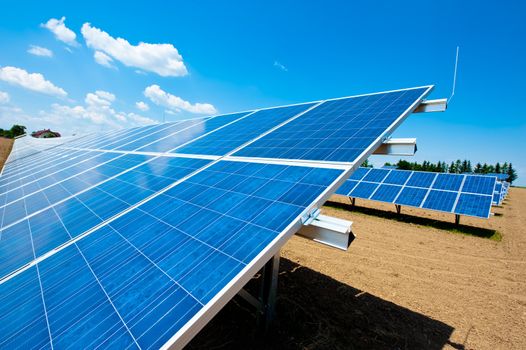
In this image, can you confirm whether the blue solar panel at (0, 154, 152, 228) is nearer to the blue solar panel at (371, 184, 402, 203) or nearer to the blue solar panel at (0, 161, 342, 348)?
the blue solar panel at (0, 161, 342, 348)

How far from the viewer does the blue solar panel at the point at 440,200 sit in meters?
16.7

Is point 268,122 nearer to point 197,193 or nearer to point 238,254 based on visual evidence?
point 197,193

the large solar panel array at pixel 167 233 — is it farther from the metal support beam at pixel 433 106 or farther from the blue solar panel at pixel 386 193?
the blue solar panel at pixel 386 193

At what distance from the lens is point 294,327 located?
20.9 ft

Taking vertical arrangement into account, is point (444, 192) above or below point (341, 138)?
below

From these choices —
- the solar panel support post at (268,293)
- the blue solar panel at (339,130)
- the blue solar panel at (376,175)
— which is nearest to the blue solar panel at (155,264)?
the blue solar panel at (339,130)

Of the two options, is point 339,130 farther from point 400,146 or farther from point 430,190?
point 430,190

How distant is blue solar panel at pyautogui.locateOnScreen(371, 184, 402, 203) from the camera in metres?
18.8

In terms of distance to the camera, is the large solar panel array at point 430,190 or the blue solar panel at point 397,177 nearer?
the large solar panel array at point 430,190

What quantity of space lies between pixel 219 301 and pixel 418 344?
605 cm

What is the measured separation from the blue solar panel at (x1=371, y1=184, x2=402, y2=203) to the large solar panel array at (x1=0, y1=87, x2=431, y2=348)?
523 inches

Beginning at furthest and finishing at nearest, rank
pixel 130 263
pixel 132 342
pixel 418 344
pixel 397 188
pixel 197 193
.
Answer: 1. pixel 397 188
2. pixel 418 344
3. pixel 197 193
4. pixel 130 263
5. pixel 132 342

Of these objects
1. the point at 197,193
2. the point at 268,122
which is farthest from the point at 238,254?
the point at 268,122

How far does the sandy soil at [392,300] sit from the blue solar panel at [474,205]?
76.7 inches
